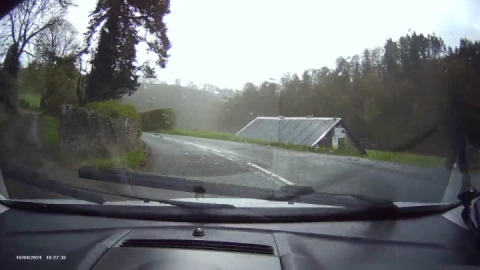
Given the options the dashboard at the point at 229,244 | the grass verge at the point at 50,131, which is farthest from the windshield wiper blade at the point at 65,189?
the grass verge at the point at 50,131

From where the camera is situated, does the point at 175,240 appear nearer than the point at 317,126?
Yes

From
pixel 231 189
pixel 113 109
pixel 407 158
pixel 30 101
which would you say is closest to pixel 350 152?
pixel 407 158

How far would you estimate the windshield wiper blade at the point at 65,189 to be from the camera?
3703 mm

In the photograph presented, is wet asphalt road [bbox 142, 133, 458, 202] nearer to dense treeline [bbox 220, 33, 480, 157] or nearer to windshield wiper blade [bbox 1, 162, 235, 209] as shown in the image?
dense treeline [bbox 220, 33, 480, 157]

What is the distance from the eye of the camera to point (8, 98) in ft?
16.9

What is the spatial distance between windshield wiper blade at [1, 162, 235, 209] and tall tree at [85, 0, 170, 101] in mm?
1149

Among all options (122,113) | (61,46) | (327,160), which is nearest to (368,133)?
(327,160)

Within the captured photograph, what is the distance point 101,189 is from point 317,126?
2573 mm

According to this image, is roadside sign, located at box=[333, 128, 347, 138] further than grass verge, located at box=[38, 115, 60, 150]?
No

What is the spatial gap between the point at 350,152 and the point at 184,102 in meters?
2.20

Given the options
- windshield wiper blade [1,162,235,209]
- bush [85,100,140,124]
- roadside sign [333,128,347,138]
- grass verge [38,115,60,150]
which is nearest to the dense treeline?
roadside sign [333,128,347,138]

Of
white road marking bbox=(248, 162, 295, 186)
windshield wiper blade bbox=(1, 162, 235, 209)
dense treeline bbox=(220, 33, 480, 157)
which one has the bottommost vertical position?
windshield wiper blade bbox=(1, 162, 235, 209)

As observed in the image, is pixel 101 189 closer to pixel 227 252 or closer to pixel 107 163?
pixel 107 163

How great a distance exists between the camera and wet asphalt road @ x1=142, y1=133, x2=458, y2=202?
4477 millimetres
